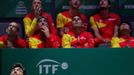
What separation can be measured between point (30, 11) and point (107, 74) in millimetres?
3279

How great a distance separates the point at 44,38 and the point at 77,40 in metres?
0.61

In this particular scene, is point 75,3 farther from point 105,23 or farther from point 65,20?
point 105,23

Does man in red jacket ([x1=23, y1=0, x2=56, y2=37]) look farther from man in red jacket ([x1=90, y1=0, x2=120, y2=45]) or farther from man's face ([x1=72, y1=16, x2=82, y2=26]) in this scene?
man in red jacket ([x1=90, y1=0, x2=120, y2=45])

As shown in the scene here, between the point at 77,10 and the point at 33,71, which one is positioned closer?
the point at 33,71

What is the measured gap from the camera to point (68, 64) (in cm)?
819

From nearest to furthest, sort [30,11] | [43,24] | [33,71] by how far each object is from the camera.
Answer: [33,71]
[43,24]
[30,11]

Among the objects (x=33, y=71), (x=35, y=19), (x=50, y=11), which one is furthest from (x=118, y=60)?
(x=50, y=11)

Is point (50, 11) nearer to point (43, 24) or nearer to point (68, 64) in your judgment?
point (43, 24)

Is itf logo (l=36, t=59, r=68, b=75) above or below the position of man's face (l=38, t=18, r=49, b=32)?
below

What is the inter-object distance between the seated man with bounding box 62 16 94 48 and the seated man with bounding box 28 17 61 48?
0.18m

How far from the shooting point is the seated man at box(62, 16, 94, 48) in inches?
363

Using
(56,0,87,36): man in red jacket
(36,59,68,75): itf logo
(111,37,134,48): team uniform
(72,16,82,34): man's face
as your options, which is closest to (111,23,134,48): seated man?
(111,37,134,48): team uniform

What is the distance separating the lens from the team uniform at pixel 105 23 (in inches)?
403

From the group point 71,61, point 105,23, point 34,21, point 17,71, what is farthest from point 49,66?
point 105,23
